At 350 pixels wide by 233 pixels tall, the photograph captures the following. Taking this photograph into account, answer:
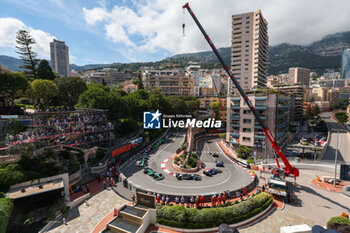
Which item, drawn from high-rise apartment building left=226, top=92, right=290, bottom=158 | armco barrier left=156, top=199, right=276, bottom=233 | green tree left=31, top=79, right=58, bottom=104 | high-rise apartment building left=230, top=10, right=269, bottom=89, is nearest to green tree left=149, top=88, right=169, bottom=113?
high-rise apartment building left=226, top=92, right=290, bottom=158

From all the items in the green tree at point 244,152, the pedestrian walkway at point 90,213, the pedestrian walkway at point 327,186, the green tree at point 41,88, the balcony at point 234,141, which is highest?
the green tree at point 41,88

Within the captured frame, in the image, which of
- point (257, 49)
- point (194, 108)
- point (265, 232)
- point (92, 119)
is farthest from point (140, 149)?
point (257, 49)

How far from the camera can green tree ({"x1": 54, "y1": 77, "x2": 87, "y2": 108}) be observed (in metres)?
58.5

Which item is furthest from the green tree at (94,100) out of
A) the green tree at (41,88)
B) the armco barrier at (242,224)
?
the armco barrier at (242,224)

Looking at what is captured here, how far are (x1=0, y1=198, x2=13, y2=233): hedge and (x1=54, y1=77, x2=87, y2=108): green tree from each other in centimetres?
4657

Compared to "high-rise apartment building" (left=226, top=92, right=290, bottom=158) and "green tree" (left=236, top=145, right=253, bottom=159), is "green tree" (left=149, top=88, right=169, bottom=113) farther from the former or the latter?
"green tree" (left=236, top=145, right=253, bottom=159)

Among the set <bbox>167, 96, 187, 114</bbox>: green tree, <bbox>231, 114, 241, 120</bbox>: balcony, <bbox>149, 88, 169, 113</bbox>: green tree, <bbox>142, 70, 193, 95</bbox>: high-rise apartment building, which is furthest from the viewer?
<bbox>142, 70, 193, 95</bbox>: high-rise apartment building

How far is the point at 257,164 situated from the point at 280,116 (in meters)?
17.8

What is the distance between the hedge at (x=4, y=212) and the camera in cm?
1548

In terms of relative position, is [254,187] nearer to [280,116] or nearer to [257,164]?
[257,164]

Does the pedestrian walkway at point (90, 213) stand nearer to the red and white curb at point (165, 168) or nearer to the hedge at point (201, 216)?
the hedge at point (201, 216)

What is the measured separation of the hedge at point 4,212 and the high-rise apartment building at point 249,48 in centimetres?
9307

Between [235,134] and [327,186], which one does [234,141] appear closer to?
[235,134]

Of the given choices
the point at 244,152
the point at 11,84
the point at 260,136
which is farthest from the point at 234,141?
the point at 11,84
